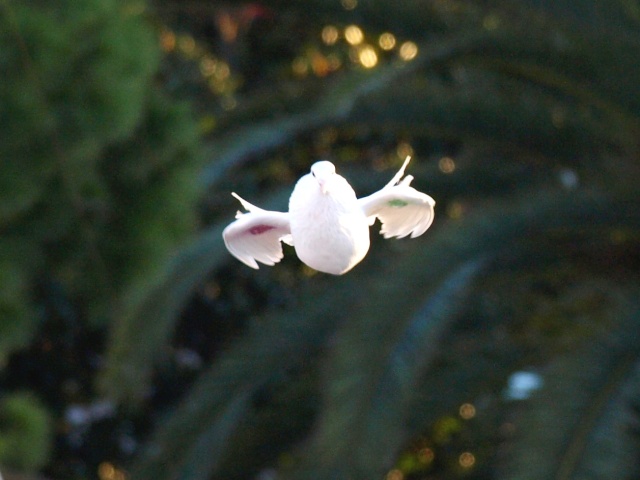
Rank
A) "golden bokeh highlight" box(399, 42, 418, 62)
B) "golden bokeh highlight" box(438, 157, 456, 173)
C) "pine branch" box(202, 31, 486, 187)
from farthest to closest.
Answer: "golden bokeh highlight" box(399, 42, 418, 62)
"golden bokeh highlight" box(438, 157, 456, 173)
"pine branch" box(202, 31, 486, 187)

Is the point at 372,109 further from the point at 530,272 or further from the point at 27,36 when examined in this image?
the point at 27,36

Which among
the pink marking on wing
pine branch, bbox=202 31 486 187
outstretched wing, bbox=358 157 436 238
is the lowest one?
outstretched wing, bbox=358 157 436 238

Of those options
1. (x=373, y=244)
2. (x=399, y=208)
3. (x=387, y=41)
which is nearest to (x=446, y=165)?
(x=373, y=244)

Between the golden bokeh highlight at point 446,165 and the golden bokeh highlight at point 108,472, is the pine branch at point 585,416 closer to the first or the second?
the golden bokeh highlight at point 446,165

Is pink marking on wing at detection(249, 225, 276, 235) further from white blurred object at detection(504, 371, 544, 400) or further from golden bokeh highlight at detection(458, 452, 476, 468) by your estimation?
golden bokeh highlight at detection(458, 452, 476, 468)

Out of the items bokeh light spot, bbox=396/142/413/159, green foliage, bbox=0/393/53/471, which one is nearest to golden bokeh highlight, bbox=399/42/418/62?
bokeh light spot, bbox=396/142/413/159

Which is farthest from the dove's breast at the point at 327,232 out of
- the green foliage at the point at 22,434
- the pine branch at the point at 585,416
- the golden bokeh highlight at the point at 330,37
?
the golden bokeh highlight at the point at 330,37

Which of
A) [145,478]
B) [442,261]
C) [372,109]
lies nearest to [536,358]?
[442,261]
